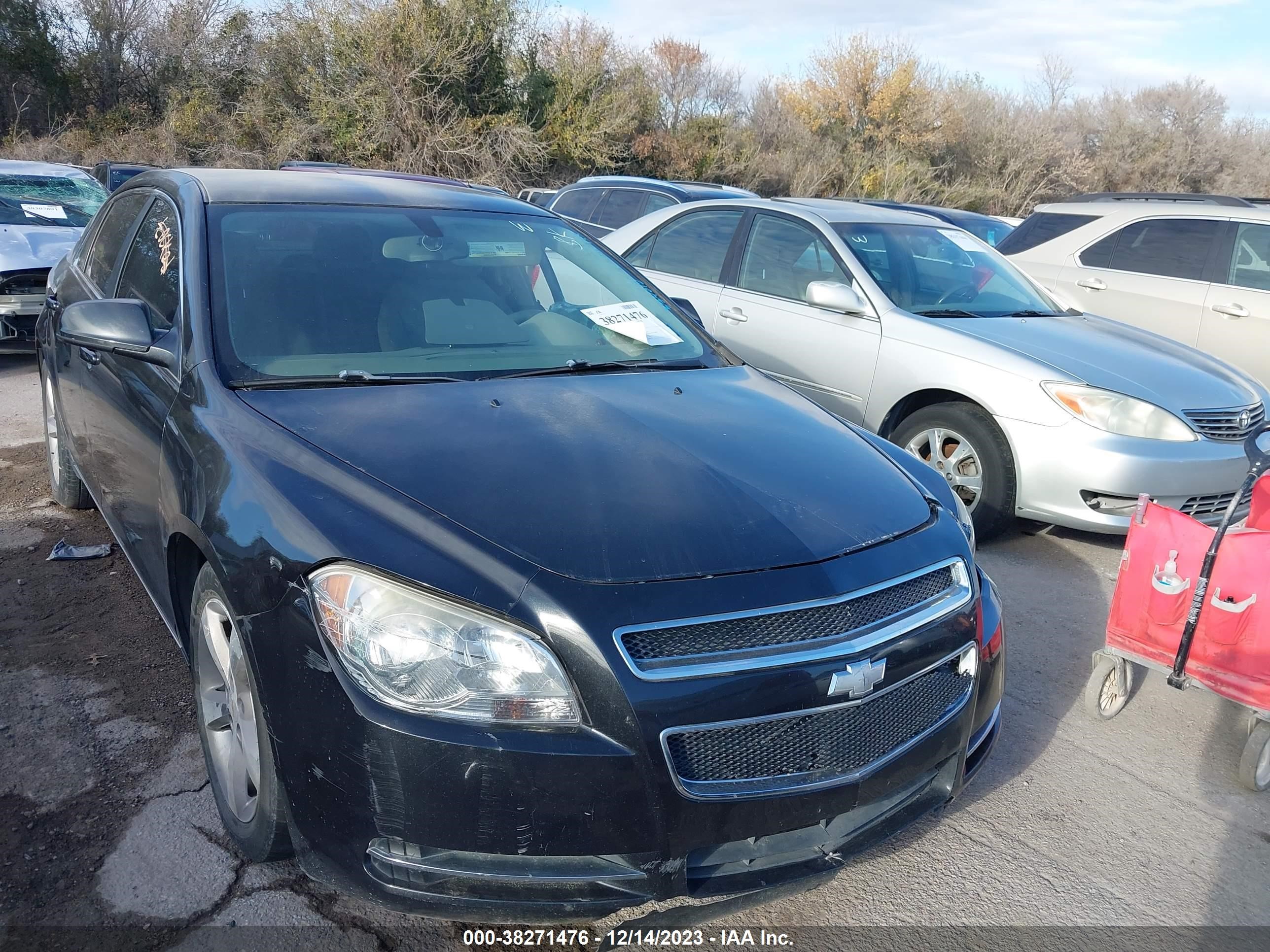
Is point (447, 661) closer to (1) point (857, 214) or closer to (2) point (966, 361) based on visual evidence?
(2) point (966, 361)

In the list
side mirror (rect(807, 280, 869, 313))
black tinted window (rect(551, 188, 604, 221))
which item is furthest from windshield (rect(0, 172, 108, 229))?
side mirror (rect(807, 280, 869, 313))

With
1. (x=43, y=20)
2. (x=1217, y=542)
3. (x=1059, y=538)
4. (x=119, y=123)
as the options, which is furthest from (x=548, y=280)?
(x=43, y=20)

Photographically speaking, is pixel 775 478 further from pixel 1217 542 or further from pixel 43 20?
pixel 43 20

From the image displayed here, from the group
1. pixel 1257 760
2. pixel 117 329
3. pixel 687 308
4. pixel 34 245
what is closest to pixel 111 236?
pixel 117 329

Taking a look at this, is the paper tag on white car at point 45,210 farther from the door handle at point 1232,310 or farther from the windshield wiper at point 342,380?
the door handle at point 1232,310

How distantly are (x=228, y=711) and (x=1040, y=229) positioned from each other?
8044mm

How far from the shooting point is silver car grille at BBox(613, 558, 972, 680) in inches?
77.2

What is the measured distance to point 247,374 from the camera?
275 centimetres

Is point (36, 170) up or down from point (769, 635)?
up

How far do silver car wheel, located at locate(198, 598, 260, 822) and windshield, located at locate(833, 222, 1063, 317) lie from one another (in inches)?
163

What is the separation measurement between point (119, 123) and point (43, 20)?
4.15 meters

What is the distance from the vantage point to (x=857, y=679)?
6.83 feet

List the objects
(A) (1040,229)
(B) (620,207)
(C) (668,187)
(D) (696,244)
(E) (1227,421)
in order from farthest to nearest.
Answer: (B) (620,207), (C) (668,187), (A) (1040,229), (D) (696,244), (E) (1227,421)

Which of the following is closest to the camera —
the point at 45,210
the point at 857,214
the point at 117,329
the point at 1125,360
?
the point at 117,329
